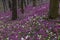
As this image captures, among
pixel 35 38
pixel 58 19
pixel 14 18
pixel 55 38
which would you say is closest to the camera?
pixel 55 38

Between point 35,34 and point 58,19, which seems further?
point 58,19

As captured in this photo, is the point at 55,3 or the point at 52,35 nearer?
the point at 52,35

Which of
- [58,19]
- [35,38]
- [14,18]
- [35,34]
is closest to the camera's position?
[35,38]

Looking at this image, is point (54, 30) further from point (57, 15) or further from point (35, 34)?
point (57, 15)

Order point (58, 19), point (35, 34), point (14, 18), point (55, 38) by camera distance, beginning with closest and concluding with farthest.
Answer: point (55, 38)
point (35, 34)
point (58, 19)
point (14, 18)

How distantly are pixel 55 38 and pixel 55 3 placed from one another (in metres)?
5.48

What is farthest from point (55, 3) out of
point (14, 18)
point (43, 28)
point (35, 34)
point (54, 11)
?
point (14, 18)

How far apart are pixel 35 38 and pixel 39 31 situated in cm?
158

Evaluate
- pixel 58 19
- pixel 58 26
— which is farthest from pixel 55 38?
pixel 58 19

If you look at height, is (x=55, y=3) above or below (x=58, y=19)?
above

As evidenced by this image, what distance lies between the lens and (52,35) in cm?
1131

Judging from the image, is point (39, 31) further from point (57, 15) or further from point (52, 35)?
point (57, 15)

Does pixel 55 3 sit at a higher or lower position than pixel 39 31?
higher

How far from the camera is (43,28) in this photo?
13.2 m
